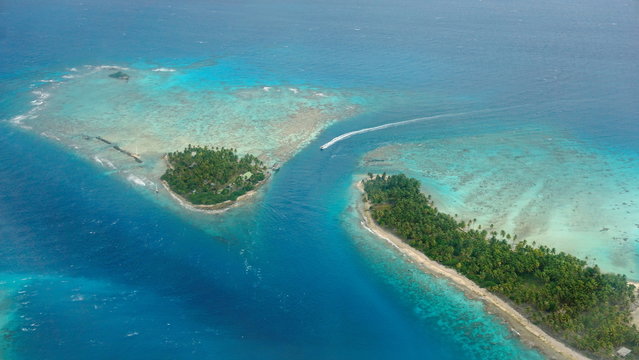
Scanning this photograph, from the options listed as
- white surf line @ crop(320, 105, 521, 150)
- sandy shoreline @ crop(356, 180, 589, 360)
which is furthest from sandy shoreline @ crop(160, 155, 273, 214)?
white surf line @ crop(320, 105, 521, 150)

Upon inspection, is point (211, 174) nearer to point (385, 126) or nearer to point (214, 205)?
point (214, 205)

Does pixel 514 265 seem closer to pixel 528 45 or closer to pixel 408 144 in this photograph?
pixel 408 144

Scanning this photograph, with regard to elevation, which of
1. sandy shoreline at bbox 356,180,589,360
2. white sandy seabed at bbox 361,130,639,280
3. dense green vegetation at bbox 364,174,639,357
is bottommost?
sandy shoreline at bbox 356,180,589,360

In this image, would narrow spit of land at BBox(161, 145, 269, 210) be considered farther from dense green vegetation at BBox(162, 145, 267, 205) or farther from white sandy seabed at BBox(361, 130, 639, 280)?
white sandy seabed at BBox(361, 130, 639, 280)

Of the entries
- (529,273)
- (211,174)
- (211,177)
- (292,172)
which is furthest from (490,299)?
(211,174)

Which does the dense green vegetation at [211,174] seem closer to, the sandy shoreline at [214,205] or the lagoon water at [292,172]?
the sandy shoreline at [214,205]

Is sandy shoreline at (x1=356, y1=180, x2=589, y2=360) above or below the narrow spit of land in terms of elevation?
below
